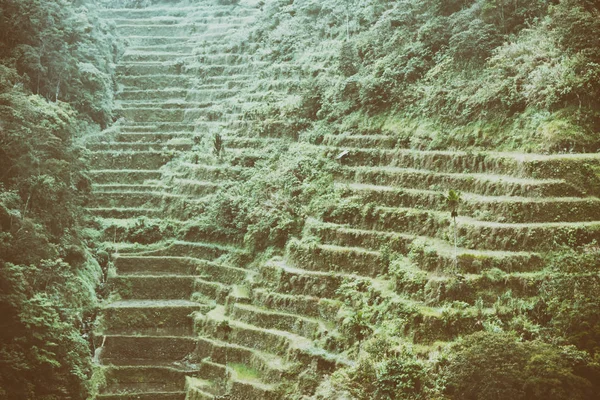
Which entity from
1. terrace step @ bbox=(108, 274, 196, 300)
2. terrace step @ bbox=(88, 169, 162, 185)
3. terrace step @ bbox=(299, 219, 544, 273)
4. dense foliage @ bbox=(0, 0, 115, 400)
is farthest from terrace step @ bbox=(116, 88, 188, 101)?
terrace step @ bbox=(299, 219, 544, 273)

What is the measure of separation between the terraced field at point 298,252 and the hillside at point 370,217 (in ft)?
0.16

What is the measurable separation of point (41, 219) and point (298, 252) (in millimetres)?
6879

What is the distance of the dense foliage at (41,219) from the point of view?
15273mm

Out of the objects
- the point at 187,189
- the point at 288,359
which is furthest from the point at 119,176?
the point at 288,359

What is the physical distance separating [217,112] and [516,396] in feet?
58.0

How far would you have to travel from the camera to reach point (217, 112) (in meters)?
25.5

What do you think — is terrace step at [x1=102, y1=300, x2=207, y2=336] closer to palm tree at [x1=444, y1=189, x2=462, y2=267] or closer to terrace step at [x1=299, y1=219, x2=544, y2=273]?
terrace step at [x1=299, y1=219, x2=544, y2=273]

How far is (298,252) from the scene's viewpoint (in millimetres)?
16828

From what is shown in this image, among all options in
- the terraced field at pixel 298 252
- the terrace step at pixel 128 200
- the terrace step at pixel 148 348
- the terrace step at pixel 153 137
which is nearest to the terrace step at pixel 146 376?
the terraced field at pixel 298 252

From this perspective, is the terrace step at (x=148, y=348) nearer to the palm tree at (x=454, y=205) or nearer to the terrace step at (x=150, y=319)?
the terrace step at (x=150, y=319)

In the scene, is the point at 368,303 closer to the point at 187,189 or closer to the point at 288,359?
the point at 288,359

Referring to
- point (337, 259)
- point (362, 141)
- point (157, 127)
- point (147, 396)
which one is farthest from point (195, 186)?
point (337, 259)

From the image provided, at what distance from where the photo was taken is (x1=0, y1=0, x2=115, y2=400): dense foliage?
601 inches

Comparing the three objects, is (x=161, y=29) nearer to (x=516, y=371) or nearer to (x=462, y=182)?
(x=462, y=182)
